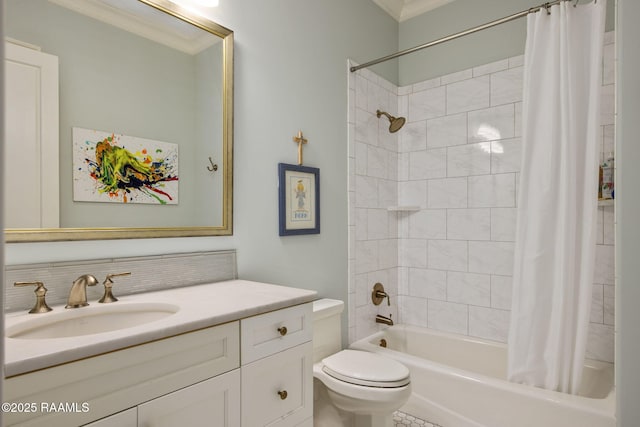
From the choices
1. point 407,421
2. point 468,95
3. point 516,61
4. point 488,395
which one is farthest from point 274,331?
point 516,61

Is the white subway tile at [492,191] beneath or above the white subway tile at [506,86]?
beneath

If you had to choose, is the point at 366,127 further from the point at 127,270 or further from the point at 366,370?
the point at 127,270

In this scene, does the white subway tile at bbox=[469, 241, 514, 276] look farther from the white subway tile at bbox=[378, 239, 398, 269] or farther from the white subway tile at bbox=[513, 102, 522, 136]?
the white subway tile at bbox=[513, 102, 522, 136]

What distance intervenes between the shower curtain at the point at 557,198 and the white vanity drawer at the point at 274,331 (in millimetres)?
1174

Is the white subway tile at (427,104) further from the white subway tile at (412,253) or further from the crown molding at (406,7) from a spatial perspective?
the white subway tile at (412,253)

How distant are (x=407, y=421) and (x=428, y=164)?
1.68m

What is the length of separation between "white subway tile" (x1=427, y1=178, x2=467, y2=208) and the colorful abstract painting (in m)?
1.83

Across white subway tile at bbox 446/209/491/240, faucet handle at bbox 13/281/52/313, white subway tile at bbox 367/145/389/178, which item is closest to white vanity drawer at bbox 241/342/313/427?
faucet handle at bbox 13/281/52/313

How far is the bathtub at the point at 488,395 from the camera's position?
61.4 inches

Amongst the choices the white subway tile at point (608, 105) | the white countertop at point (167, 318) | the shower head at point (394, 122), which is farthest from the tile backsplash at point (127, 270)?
the white subway tile at point (608, 105)

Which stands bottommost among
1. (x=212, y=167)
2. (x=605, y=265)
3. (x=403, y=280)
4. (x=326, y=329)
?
(x=326, y=329)

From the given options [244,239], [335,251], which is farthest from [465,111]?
[244,239]

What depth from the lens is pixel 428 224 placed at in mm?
2699

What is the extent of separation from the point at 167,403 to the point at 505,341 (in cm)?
214
